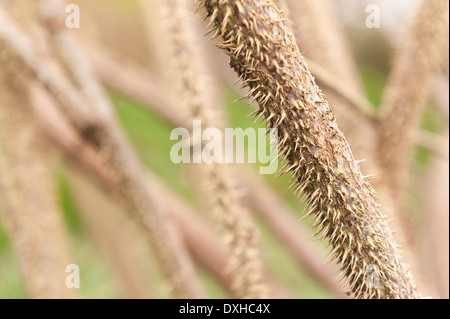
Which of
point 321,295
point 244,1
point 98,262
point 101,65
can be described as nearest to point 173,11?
point 244,1

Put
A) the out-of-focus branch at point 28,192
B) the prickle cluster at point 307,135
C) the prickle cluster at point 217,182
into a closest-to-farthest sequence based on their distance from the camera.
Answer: the prickle cluster at point 307,135 → the prickle cluster at point 217,182 → the out-of-focus branch at point 28,192

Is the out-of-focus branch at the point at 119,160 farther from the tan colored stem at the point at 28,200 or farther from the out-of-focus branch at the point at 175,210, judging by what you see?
the out-of-focus branch at the point at 175,210

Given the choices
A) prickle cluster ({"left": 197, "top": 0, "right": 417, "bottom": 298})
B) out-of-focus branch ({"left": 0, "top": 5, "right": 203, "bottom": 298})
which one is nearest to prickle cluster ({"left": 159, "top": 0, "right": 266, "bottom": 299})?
out-of-focus branch ({"left": 0, "top": 5, "right": 203, "bottom": 298})

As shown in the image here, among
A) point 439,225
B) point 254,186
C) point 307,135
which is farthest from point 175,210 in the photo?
point 307,135

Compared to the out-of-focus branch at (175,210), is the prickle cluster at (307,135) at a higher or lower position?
lower

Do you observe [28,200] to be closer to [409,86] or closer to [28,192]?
A: [28,192]

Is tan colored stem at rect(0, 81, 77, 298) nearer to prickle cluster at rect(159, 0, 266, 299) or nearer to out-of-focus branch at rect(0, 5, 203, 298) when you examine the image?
out-of-focus branch at rect(0, 5, 203, 298)

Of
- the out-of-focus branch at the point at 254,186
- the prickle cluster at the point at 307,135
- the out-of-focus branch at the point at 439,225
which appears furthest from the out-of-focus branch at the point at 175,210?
the prickle cluster at the point at 307,135
